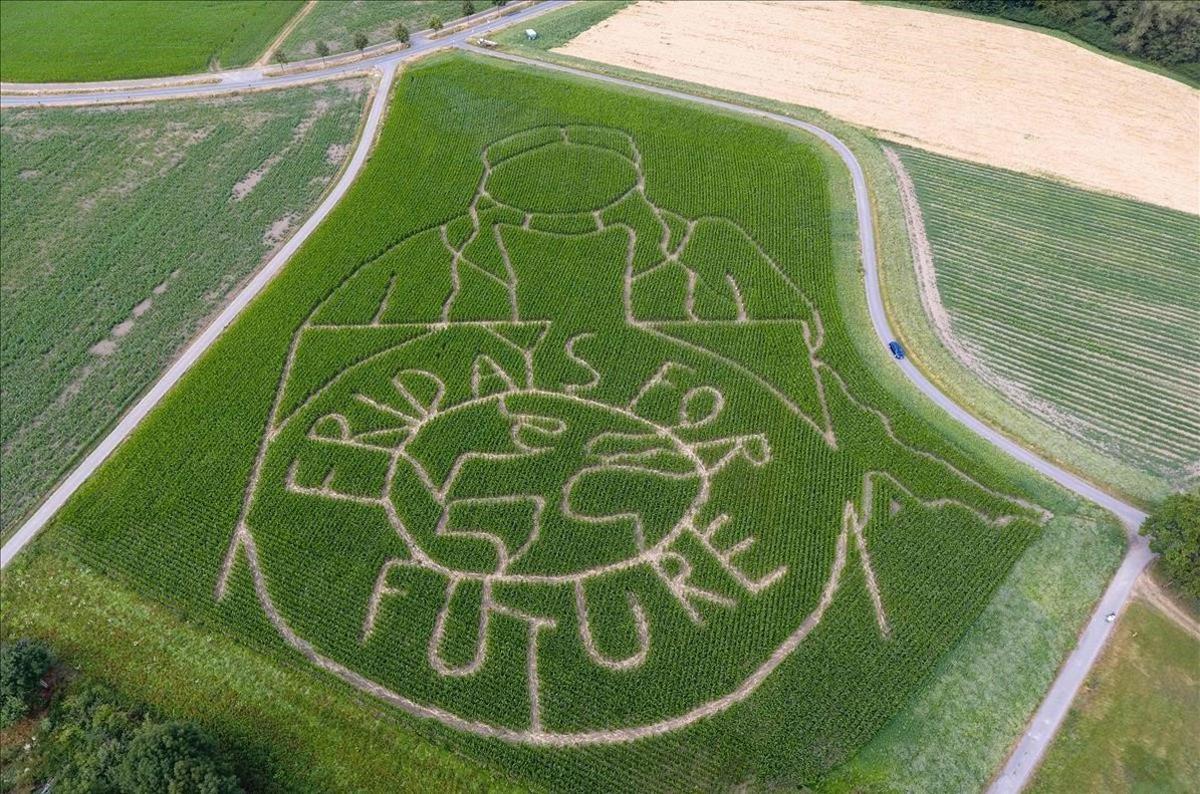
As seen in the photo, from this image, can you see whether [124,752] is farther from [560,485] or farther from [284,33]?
[284,33]

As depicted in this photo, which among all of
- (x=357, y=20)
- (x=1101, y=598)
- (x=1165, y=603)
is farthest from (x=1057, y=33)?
(x=357, y=20)

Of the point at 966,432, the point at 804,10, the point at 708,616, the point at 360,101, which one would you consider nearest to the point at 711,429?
the point at 708,616

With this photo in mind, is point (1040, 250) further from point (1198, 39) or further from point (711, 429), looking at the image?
point (1198, 39)

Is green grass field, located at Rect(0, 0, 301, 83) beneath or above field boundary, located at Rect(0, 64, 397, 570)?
above

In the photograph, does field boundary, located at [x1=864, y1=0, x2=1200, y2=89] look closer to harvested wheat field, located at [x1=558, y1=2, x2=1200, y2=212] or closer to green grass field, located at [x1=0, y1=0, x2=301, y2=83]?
harvested wheat field, located at [x1=558, y1=2, x2=1200, y2=212]

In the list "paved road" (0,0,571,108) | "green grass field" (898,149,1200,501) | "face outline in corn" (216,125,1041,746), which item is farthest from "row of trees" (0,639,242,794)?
"paved road" (0,0,571,108)

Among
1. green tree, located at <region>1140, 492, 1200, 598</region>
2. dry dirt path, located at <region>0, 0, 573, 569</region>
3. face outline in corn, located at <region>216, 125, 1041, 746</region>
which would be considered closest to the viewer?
face outline in corn, located at <region>216, 125, 1041, 746</region>
